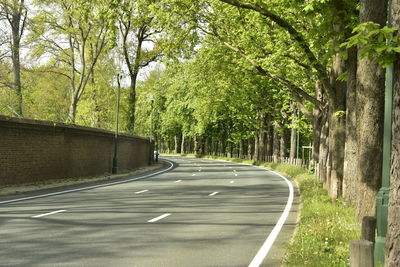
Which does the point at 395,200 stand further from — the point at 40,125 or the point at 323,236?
the point at 40,125

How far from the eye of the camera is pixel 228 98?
A: 49.4m

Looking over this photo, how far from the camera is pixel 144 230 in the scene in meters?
10.6

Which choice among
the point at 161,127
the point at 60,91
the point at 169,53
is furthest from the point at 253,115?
the point at 161,127

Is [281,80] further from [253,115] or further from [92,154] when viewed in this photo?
[253,115]

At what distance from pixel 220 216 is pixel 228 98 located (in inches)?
1447

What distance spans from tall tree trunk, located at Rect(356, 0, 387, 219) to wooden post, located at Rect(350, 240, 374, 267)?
5339 mm

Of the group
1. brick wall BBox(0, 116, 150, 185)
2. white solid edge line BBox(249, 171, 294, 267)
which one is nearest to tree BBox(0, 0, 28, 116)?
Answer: brick wall BBox(0, 116, 150, 185)

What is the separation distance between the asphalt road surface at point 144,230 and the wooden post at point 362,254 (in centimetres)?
308

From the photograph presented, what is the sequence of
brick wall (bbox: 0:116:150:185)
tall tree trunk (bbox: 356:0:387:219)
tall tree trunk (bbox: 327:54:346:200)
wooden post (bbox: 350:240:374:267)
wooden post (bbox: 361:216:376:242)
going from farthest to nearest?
brick wall (bbox: 0:116:150:185), tall tree trunk (bbox: 327:54:346:200), tall tree trunk (bbox: 356:0:387:219), wooden post (bbox: 361:216:376:242), wooden post (bbox: 350:240:374:267)

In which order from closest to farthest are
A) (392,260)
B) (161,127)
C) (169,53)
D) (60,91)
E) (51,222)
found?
1. (392,260)
2. (51,222)
3. (169,53)
4. (60,91)
5. (161,127)

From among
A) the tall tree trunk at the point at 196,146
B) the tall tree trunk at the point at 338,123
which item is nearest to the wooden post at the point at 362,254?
the tall tree trunk at the point at 338,123

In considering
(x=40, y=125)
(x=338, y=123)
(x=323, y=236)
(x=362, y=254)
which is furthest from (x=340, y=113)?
(x=362, y=254)

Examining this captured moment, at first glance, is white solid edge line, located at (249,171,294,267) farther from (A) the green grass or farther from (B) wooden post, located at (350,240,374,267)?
(B) wooden post, located at (350,240,374,267)

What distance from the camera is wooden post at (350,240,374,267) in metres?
4.78
